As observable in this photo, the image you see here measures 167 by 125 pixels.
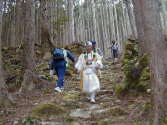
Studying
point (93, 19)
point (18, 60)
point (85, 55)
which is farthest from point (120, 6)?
point (85, 55)

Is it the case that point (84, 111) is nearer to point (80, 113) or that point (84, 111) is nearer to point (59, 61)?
point (80, 113)

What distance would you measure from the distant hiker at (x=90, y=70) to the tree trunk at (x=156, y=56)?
8.90ft

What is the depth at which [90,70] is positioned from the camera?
24.0ft

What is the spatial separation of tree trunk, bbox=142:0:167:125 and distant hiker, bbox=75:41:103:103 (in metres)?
2.71

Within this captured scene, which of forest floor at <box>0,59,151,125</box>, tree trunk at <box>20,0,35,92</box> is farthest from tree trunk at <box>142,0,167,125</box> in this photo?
tree trunk at <box>20,0,35,92</box>

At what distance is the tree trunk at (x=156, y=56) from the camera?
417cm

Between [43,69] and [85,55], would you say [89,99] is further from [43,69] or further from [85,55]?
[43,69]

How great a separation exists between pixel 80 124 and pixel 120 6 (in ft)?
92.6

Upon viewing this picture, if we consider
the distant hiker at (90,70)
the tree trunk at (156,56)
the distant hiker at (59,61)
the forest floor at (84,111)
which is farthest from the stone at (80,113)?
the distant hiker at (59,61)

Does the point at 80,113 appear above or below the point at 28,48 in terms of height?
below

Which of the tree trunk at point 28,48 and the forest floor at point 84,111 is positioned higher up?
the tree trunk at point 28,48

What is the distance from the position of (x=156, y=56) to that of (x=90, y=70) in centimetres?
306

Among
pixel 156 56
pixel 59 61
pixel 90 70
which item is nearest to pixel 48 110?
pixel 90 70

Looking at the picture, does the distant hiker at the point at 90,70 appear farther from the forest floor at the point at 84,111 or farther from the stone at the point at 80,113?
the stone at the point at 80,113
